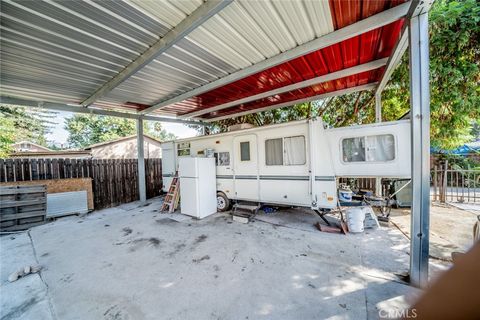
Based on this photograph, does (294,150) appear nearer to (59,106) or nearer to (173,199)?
(173,199)

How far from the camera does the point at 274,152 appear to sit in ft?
15.8

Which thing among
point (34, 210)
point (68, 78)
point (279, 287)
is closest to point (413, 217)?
point (279, 287)

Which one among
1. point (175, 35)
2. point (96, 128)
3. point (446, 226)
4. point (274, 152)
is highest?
point (96, 128)

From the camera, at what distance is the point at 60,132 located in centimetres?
2588

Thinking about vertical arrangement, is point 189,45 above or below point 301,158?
above

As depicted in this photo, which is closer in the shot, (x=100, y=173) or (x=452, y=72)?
(x=452, y=72)

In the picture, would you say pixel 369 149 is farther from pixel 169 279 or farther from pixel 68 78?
pixel 68 78

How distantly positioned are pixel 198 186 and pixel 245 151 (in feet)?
5.55

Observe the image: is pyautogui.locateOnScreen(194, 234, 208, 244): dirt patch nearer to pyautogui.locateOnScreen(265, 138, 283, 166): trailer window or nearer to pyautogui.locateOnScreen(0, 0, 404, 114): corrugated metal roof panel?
pyautogui.locateOnScreen(265, 138, 283, 166): trailer window

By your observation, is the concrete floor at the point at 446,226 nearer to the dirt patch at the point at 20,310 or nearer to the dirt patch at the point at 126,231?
the dirt patch at the point at 20,310

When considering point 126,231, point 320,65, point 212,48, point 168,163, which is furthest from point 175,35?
point 168,163

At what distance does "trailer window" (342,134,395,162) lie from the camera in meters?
3.49

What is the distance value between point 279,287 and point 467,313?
241 centimetres

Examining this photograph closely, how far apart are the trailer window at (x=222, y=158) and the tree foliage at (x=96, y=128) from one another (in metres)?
17.9
